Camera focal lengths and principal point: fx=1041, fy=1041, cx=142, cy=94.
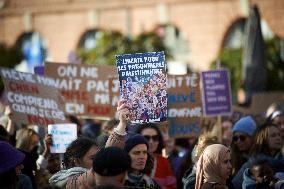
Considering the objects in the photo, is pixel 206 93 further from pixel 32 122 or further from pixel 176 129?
pixel 32 122

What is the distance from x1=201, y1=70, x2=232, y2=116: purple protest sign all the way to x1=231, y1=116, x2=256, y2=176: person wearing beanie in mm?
2554

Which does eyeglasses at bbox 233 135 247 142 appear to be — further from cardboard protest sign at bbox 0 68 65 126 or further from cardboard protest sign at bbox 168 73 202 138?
cardboard protest sign at bbox 168 73 202 138

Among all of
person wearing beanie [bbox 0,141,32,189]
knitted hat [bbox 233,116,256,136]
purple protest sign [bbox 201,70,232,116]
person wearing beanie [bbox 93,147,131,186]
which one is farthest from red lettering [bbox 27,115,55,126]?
person wearing beanie [bbox 93,147,131,186]

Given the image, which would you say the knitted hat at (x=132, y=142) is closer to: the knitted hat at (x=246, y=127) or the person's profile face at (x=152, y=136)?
the person's profile face at (x=152, y=136)

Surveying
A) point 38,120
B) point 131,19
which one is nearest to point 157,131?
point 38,120

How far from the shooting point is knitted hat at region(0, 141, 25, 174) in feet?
22.0

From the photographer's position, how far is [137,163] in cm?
752

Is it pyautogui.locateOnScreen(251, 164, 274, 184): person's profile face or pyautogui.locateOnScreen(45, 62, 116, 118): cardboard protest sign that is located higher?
pyautogui.locateOnScreen(45, 62, 116, 118): cardboard protest sign

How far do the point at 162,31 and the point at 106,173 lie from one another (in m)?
32.9

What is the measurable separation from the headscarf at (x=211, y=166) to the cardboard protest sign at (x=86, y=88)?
208 inches

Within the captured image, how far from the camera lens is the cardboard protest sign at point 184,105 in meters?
12.5

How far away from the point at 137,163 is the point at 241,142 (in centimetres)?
294

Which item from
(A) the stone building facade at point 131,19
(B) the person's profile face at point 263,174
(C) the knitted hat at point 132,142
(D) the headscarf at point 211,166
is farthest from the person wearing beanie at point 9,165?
(A) the stone building facade at point 131,19

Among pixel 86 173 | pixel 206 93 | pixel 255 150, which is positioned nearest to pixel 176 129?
pixel 206 93
